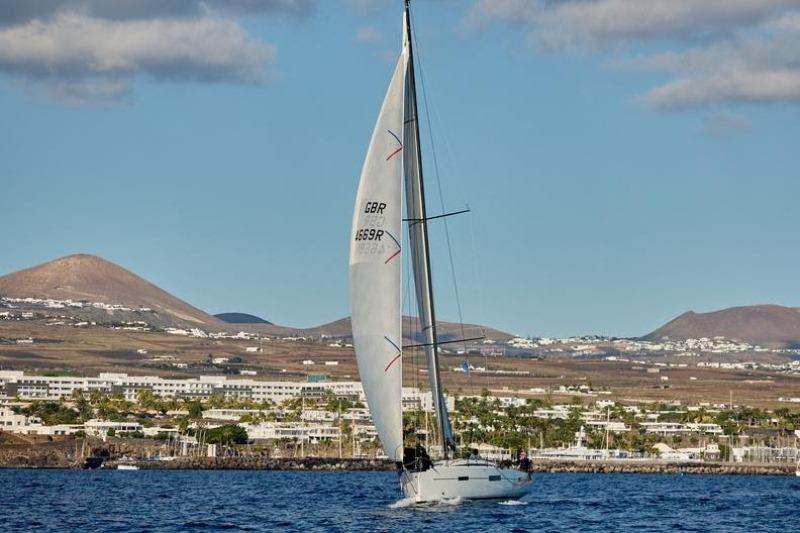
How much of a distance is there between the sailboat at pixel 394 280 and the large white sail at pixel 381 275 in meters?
0.04

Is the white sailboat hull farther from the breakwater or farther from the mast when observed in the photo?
the breakwater

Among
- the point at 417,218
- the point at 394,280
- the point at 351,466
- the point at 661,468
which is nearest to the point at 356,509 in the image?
the point at 394,280

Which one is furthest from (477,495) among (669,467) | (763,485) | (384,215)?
(669,467)

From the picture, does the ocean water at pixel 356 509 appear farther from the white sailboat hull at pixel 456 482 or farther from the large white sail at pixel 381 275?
the large white sail at pixel 381 275

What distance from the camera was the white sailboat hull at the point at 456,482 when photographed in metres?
66.9

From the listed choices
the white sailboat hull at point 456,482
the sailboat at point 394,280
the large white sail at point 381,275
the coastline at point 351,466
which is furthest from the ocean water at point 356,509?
the coastline at point 351,466

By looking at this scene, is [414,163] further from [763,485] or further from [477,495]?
[763,485]

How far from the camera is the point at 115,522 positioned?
233 feet

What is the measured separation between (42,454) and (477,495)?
127 meters

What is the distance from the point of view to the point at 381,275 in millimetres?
65375

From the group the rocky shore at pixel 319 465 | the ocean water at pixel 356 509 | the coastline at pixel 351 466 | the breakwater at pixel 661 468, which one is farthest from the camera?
the breakwater at pixel 661 468

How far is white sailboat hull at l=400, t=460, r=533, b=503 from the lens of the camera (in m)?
66.9

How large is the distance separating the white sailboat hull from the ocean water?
1.88 feet

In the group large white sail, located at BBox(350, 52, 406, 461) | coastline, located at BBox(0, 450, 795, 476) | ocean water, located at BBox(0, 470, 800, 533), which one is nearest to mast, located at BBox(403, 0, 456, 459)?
large white sail, located at BBox(350, 52, 406, 461)
